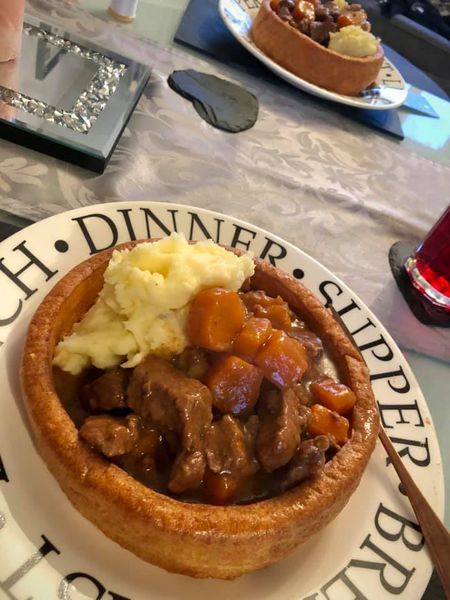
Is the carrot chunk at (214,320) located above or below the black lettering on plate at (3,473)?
above

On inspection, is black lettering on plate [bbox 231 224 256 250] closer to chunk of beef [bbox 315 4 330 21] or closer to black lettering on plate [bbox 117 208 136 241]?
black lettering on plate [bbox 117 208 136 241]

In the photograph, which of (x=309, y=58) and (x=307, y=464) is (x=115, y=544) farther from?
(x=309, y=58)


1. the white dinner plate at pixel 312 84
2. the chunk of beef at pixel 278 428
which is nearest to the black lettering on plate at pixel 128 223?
the chunk of beef at pixel 278 428

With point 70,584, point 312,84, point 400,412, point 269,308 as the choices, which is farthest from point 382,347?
point 312,84

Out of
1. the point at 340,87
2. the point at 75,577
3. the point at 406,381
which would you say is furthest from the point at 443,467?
the point at 340,87

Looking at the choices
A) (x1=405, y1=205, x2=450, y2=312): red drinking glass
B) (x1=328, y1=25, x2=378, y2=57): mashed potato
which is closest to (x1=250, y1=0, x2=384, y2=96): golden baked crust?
(x1=328, y1=25, x2=378, y2=57): mashed potato

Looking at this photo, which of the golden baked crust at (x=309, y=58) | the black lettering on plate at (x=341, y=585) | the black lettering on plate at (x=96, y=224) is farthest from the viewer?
the golden baked crust at (x=309, y=58)

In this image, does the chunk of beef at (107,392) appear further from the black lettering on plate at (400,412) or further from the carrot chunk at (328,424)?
the black lettering on plate at (400,412)
